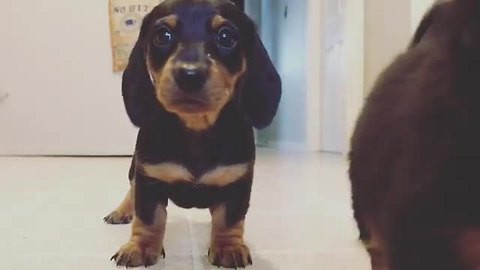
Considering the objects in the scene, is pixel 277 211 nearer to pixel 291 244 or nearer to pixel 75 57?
pixel 291 244

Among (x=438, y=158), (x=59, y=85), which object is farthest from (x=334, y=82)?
(x=438, y=158)

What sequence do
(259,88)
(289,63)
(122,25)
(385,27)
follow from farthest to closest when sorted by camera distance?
1. (289,63)
2. (122,25)
3. (385,27)
4. (259,88)

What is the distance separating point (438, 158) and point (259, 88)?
2.04ft

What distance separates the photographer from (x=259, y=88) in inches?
42.6

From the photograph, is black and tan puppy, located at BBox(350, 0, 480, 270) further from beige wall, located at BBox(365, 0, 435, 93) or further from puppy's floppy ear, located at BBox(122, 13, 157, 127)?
beige wall, located at BBox(365, 0, 435, 93)

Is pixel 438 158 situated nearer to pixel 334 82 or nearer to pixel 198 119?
pixel 198 119

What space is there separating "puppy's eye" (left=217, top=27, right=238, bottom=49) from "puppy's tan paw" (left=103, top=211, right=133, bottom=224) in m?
0.51

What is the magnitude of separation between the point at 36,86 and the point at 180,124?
2.43 meters

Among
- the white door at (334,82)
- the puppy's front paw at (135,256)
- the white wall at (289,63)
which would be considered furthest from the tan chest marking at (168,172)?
the white wall at (289,63)

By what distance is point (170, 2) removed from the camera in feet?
3.40

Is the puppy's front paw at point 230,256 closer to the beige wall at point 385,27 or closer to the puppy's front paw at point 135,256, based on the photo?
the puppy's front paw at point 135,256

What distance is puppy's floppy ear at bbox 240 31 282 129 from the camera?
1074 mm

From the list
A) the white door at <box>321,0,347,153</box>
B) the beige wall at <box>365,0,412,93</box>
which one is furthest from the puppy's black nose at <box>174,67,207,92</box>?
the white door at <box>321,0,347,153</box>

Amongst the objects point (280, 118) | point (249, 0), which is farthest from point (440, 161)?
point (249, 0)
